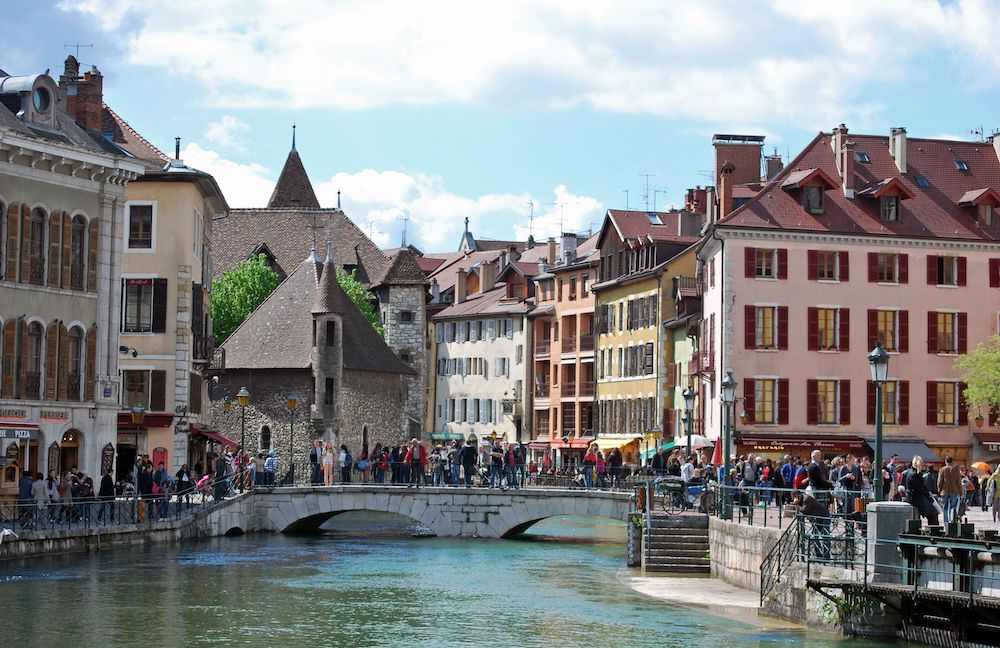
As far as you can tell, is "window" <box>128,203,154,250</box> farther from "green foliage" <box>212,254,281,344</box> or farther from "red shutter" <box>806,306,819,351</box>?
"green foliage" <box>212,254,281,344</box>

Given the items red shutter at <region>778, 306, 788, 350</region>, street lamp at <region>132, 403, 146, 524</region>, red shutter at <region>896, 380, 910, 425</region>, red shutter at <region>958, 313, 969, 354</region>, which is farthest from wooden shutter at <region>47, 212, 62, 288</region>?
red shutter at <region>958, 313, 969, 354</region>

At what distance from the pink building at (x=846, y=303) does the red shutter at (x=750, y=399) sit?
48mm

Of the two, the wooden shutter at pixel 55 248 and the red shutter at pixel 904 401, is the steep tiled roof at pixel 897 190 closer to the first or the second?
the red shutter at pixel 904 401

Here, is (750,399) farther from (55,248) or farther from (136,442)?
(55,248)

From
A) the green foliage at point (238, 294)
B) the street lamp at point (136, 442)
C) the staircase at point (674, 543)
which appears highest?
the green foliage at point (238, 294)

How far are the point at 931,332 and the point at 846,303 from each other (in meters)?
3.42

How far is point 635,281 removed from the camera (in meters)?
79.2

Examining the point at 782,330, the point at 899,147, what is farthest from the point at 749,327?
the point at 899,147

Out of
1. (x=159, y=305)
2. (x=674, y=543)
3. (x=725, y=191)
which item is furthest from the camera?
(x=725, y=191)

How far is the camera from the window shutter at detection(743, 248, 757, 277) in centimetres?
6072

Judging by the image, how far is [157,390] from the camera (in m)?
58.5

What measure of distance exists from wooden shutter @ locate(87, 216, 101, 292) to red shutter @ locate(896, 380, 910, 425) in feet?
95.1

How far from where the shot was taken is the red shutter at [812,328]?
61.4 m

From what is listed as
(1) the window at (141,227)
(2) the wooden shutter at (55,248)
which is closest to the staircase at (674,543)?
(2) the wooden shutter at (55,248)
